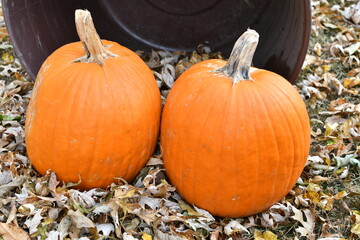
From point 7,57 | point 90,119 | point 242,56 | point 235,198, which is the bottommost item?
point 235,198

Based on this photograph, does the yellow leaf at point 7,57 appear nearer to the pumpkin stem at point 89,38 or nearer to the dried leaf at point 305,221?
the pumpkin stem at point 89,38

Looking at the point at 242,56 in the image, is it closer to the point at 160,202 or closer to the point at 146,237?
the point at 160,202

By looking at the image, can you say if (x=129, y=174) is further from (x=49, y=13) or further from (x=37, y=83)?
(x=49, y=13)

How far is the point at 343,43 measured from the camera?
14.0 feet

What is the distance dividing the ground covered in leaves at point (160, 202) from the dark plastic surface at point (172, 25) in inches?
17.3

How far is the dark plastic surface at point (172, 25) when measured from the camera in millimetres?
2969

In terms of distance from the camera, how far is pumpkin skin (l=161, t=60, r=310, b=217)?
7.20ft

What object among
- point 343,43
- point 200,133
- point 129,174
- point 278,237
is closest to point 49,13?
point 129,174

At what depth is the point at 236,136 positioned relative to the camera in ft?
7.16

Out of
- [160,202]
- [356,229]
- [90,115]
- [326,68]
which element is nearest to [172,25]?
[326,68]

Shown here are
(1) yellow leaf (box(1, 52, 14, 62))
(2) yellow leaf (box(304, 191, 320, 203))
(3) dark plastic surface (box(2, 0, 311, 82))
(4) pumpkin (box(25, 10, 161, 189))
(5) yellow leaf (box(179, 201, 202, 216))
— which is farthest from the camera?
(1) yellow leaf (box(1, 52, 14, 62))

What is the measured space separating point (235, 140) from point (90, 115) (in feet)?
2.38

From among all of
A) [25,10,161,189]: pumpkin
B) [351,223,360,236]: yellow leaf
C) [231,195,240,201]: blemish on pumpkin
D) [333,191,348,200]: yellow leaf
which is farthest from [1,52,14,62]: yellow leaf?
[351,223,360,236]: yellow leaf

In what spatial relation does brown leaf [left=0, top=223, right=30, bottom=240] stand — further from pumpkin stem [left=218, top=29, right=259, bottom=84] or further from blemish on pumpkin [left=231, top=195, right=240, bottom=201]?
pumpkin stem [left=218, top=29, right=259, bottom=84]
